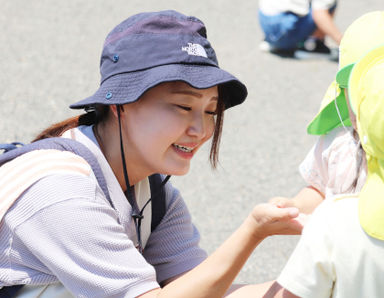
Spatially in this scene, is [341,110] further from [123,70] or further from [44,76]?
[44,76]

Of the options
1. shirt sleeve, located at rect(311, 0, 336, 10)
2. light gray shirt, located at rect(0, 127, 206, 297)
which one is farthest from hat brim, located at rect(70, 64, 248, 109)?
shirt sleeve, located at rect(311, 0, 336, 10)

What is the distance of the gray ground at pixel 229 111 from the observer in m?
3.33

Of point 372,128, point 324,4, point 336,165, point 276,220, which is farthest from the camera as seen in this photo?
point 324,4

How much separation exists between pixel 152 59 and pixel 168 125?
176 mm

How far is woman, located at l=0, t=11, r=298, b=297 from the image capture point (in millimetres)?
1541

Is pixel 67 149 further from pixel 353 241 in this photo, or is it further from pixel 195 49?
pixel 353 241

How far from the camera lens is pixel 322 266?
135cm

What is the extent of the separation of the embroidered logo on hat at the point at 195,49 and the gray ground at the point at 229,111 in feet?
4.24

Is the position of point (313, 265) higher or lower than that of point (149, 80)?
lower

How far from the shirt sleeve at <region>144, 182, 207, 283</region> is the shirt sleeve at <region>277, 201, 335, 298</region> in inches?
27.6

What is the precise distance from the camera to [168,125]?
168 cm

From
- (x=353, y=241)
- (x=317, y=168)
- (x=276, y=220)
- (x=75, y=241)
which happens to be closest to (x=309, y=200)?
(x=317, y=168)

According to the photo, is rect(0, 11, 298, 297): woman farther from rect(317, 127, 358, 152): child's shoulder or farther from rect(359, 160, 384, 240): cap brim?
rect(317, 127, 358, 152): child's shoulder

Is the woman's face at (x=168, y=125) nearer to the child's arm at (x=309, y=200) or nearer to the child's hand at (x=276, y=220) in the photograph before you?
the child's hand at (x=276, y=220)
